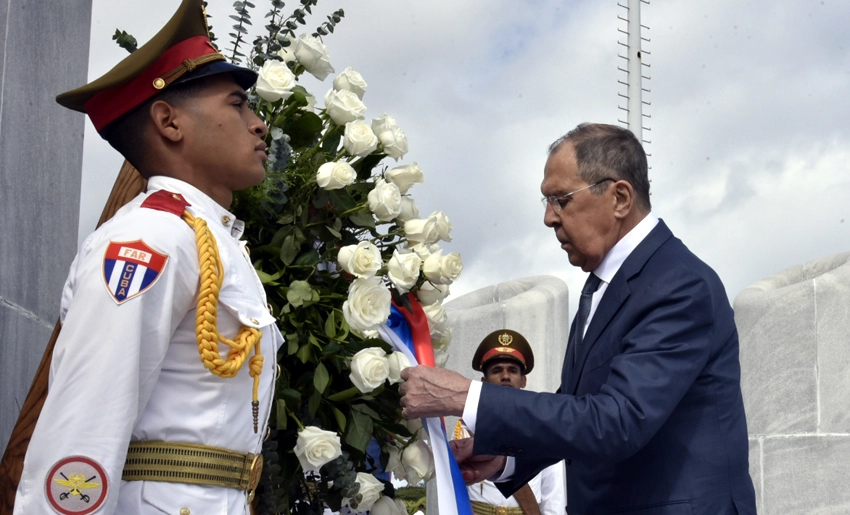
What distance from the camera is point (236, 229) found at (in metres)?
2.65

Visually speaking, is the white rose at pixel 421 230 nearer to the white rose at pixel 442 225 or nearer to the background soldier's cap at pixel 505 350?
the white rose at pixel 442 225

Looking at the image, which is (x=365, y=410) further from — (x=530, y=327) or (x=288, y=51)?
(x=530, y=327)

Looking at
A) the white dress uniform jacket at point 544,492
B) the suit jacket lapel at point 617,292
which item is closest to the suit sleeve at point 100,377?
the suit jacket lapel at point 617,292

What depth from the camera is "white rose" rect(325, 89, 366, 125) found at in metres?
3.15

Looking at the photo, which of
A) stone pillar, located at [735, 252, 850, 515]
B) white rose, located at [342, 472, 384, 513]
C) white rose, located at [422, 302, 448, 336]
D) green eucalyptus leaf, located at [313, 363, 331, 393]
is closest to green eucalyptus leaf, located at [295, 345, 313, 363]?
green eucalyptus leaf, located at [313, 363, 331, 393]

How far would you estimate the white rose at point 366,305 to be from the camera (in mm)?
2797

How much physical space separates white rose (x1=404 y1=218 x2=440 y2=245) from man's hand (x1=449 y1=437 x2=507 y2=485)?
2.71ft

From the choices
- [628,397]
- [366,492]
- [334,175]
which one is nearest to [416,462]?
[366,492]

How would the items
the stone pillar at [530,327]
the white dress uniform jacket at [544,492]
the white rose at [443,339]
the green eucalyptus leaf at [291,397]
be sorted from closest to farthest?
1. the green eucalyptus leaf at [291,397]
2. the white rose at [443,339]
3. the white dress uniform jacket at [544,492]
4. the stone pillar at [530,327]

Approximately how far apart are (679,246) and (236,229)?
4.43 feet

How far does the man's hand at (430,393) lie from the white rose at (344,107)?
80 cm

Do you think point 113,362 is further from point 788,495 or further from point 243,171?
point 788,495

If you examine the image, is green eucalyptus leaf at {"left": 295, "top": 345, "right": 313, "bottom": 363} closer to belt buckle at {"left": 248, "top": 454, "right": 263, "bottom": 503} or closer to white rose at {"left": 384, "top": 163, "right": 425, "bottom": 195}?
belt buckle at {"left": 248, "top": 454, "right": 263, "bottom": 503}

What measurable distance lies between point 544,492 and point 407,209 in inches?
164
